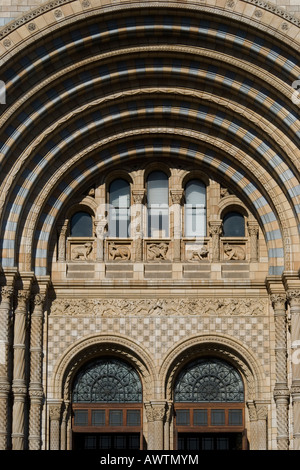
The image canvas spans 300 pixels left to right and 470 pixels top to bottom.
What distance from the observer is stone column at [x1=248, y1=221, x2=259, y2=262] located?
33688mm

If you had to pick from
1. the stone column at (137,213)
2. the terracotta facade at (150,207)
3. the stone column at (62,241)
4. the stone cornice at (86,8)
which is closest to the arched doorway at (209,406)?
the terracotta facade at (150,207)

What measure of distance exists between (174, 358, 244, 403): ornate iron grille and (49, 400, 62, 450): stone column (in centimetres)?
281

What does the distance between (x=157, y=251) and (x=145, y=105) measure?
3.48 m

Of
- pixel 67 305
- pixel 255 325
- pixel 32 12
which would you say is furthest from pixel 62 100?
pixel 255 325

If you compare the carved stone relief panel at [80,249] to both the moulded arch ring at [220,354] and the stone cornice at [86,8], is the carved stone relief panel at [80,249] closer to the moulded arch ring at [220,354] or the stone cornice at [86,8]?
the moulded arch ring at [220,354]

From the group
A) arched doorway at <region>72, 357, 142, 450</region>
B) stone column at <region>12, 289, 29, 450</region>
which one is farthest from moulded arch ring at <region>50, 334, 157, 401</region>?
stone column at <region>12, 289, 29, 450</region>

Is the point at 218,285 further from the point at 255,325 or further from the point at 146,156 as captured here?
the point at 146,156

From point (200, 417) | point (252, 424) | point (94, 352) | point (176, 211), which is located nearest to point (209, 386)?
point (200, 417)

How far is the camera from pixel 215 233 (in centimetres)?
3381

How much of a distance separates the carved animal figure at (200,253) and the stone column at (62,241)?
3043 mm

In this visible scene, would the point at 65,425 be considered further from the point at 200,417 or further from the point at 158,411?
the point at 200,417

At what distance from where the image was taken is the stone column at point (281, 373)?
105 feet

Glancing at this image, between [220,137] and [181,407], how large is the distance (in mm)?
6409

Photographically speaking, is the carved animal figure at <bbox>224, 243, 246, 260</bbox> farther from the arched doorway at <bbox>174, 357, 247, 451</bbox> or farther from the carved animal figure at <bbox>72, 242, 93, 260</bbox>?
the carved animal figure at <bbox>72, 242, 93, 260</bbox>
